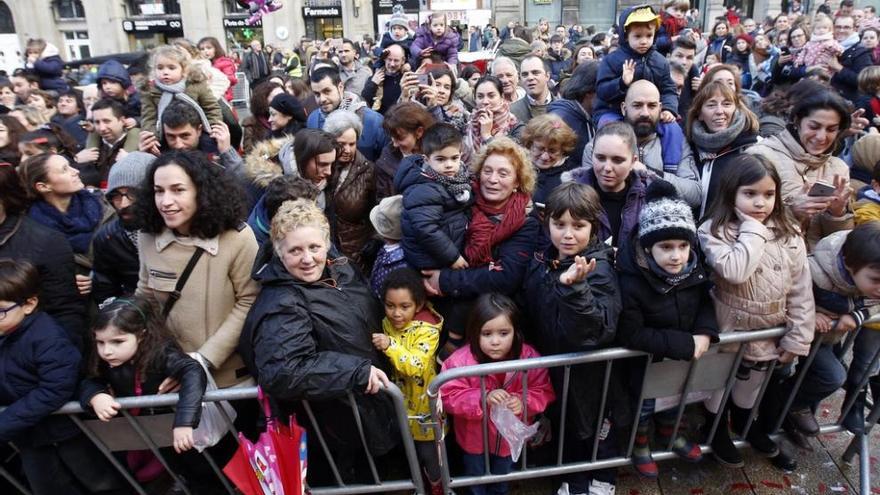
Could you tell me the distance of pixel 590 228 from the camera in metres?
2.66

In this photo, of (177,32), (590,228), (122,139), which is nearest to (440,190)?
(590,228)

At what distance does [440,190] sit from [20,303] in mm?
2274

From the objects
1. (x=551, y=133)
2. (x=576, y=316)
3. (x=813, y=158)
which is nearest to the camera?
(x=576, y=316)

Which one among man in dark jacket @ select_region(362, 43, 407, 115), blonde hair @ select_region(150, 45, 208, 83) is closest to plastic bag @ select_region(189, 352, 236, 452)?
blonde hair @ select_region(150, 45, 208, 83)

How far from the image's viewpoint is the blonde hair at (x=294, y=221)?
2.62 m

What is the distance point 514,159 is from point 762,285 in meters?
1.47

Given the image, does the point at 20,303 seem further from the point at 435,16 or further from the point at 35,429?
the point at 435,16

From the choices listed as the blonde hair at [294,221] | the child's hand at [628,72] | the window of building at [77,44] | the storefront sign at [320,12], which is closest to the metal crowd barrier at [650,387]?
the blonde hair at [294,221]

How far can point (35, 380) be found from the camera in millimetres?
2611

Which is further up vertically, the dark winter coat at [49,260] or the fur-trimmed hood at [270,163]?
the fur-trimmed hood at [270,163]

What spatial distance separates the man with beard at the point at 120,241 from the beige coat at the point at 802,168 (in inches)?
150

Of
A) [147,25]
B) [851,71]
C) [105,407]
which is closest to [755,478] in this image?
[105,407]

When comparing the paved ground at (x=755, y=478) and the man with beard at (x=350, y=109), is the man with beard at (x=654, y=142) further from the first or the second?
the man with beard at (x=350, y=109)

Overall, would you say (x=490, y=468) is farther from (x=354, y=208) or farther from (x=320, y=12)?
(x=320, y=12)
